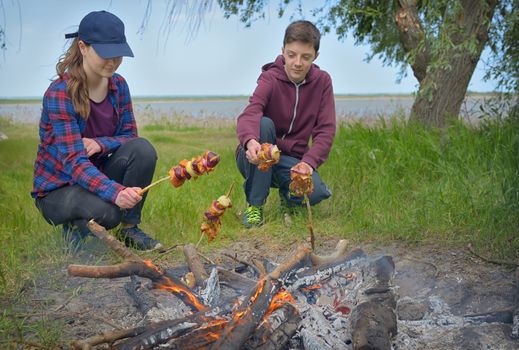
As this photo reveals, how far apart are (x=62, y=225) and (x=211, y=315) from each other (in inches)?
67.0

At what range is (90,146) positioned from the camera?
3.35 m

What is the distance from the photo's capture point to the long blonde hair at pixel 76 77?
3.19 m

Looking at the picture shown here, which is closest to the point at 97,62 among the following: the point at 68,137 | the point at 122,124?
the point at 68,137

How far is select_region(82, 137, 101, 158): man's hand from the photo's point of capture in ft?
10.9

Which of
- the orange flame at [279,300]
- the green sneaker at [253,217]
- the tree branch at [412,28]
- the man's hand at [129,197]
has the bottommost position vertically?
the green sneaker at [253,217]

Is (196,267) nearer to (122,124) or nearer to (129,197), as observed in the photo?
(129,197)

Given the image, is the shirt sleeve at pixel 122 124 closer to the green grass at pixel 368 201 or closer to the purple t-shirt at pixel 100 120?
the purple t-shirt at pixel 100 120

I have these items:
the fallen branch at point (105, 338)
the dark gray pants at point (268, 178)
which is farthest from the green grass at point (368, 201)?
the fallen branch at point (105, 338)

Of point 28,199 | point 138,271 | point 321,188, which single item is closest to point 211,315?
point 138,271

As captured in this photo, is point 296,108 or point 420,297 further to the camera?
point 296,108

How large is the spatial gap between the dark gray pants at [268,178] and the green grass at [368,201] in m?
0.17

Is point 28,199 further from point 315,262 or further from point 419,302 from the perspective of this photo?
point 419,302

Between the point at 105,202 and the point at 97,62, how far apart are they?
729 mm

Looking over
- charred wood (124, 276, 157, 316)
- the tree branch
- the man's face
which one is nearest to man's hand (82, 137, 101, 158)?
charred wood (124, 276, 157, 316)
